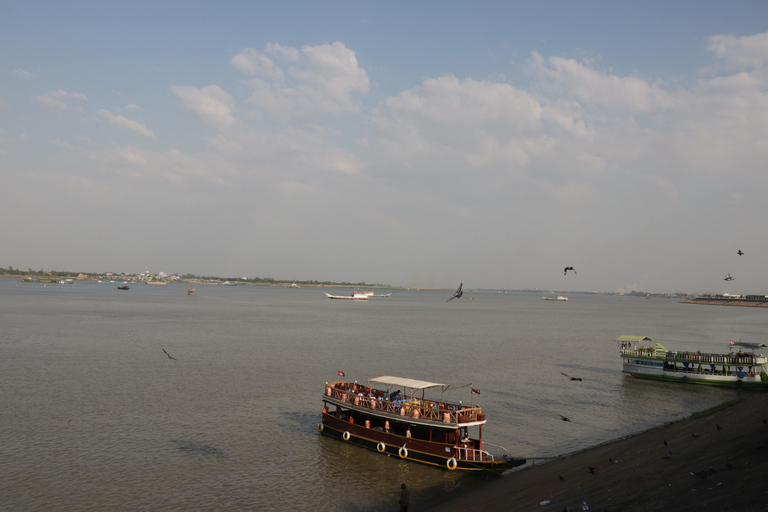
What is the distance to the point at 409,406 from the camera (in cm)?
3117

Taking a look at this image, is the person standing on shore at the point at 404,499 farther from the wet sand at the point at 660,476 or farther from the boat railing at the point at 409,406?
the boat railing at the point at 409,406

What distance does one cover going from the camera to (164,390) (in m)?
44.1

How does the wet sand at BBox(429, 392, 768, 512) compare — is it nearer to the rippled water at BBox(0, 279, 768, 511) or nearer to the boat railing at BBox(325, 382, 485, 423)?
the rippled water at BBox(0, 279, 768, 511)

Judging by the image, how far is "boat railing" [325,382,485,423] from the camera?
28.8m

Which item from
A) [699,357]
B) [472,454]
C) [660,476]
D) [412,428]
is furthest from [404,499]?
[699,357]

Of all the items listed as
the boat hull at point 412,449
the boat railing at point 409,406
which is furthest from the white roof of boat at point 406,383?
the boat hull at point 412,449

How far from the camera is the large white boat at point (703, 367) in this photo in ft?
165

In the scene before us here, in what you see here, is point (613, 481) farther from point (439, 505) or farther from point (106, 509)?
point (106, 509)

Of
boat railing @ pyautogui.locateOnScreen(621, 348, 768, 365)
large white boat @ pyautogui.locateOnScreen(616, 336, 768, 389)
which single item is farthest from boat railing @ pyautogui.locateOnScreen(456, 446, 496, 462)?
boat railing @ pyautogui.locateOnScreen(621, 348, 768, 365)

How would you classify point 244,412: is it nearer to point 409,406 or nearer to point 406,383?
point 406,383

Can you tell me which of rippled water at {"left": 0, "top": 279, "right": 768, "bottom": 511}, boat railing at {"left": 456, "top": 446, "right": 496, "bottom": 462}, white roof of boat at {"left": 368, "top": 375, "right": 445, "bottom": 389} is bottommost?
rippled water at {"left": 0, "top": 279, "right": 768, "bottom": 511}

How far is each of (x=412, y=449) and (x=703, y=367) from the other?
3959cm

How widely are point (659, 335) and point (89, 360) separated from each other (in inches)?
3981

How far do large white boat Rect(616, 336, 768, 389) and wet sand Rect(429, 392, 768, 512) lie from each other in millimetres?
25333
